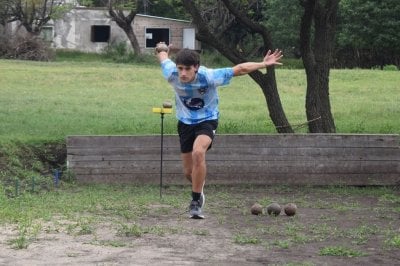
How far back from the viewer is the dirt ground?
6242 mm

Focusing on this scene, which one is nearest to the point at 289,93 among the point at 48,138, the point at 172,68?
the point at 48,138

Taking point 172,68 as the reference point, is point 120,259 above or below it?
below

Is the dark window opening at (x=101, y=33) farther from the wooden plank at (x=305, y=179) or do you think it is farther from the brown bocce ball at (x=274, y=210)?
the brown bocce ball at (x=274, y=210)

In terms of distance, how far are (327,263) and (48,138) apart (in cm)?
810

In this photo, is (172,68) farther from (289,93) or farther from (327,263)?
(289,93)

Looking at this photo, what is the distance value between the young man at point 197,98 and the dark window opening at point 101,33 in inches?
1632

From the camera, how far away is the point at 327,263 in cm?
622

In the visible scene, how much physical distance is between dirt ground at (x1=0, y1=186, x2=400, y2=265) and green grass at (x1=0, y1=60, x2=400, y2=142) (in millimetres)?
5589

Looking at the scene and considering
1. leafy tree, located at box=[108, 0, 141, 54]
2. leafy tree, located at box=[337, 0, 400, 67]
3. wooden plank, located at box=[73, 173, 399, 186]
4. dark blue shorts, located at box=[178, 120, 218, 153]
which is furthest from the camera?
leafy tree, located at box=[108, 0, 141, 54]

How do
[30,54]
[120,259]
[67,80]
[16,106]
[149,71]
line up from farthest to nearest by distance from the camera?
[30,54] < [149,71] < [67,80] < [16,106] < [120,259]

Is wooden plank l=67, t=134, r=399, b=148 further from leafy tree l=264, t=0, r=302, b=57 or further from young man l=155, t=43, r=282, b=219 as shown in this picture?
leafy tree l=264, t=0, r=302, b=57

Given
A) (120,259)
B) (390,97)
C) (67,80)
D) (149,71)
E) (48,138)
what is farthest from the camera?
(149,71)

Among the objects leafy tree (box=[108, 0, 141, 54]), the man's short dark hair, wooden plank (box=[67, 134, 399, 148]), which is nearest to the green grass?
wooden plank (box=[67, 134, 399, 148])

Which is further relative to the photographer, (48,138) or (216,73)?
(48,138)
